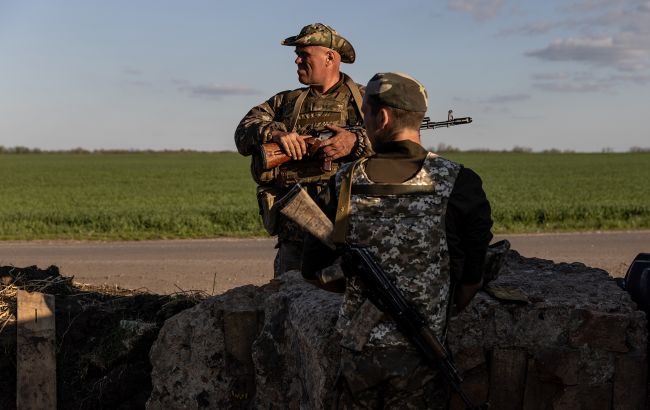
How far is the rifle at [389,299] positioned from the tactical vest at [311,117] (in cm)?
221

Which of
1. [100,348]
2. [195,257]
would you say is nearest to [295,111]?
[100,348]


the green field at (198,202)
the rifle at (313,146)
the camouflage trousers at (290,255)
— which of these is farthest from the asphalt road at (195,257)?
the rifle at (313,146)

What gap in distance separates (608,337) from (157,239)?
1297cm

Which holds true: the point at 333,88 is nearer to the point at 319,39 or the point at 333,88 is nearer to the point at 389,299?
the point at 319,39

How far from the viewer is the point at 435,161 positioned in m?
3.54

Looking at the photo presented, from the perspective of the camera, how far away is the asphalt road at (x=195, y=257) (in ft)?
38.3

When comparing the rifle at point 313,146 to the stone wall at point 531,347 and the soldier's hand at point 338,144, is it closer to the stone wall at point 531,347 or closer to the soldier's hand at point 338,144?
the soldier's hand at point 338,144

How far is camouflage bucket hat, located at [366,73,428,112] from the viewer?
3471mm

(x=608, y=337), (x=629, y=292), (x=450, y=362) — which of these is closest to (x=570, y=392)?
(x=608, y=337)

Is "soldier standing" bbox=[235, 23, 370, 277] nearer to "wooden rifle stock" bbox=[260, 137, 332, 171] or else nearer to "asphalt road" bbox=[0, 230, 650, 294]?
"wooden rifle stock" bbox=[260, 137, 332, 171]

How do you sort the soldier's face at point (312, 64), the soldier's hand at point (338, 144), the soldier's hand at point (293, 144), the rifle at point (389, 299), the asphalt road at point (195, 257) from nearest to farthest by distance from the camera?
1. the rifle at point (389, 299)
2. the soldier's hand at point (293, 144)
3. the soldier's hand at point (338, 144)
4. the soldier's face at point (312, 64)
5. the asphalt road at point (195, 257)

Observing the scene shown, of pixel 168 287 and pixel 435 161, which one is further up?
pixel 435 161

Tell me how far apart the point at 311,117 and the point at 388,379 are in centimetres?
272

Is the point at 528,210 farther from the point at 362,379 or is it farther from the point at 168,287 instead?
the point at 362,379
